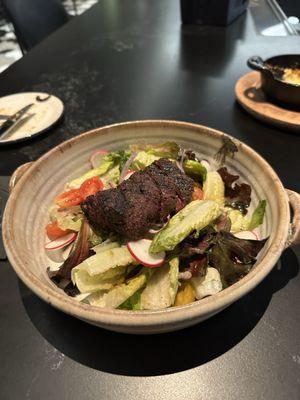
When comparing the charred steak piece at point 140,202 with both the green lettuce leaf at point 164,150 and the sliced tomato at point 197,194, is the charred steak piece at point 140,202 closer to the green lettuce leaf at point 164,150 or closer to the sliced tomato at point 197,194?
the sliced tomato at point 197,194

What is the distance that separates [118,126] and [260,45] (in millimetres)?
2878

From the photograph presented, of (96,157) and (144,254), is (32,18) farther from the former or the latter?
(144,254)

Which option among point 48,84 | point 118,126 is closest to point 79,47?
point 48,84

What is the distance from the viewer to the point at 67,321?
144cm

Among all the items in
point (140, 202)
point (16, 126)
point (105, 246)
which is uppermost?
point (140, 202)

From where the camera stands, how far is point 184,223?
1.38 metres

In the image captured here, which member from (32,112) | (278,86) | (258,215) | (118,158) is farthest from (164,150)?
(32,112)

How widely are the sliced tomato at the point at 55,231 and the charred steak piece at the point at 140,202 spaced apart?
16cm

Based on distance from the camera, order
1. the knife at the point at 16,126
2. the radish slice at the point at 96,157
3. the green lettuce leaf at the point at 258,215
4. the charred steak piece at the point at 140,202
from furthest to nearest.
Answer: the knife at the point at 16,126
the radish slice at the point at 96,157
the green lettuce leaf at the point at 258,215
the charred steak piece at the point at 140,202

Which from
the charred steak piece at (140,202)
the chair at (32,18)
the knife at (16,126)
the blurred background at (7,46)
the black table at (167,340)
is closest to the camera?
the black table at (167,340)

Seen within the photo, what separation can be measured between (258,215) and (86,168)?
3.22 ft

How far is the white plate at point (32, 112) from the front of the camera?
2.70 metres

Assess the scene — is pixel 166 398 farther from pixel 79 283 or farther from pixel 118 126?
pixel 118 126

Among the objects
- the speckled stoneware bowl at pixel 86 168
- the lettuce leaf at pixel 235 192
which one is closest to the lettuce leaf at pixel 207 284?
the speckled stoneware bowl at pixel 86 168
